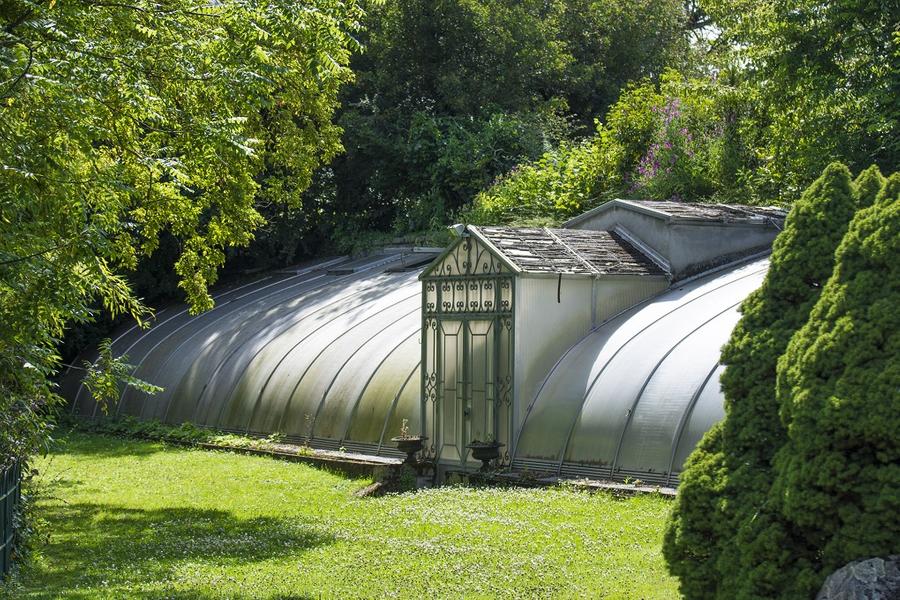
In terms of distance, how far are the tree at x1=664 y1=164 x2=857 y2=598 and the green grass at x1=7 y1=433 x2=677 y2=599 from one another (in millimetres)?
1614

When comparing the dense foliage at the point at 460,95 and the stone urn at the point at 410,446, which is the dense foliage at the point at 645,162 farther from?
the stone urn at the point at 410,446

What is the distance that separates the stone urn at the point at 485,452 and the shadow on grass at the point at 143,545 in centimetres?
323

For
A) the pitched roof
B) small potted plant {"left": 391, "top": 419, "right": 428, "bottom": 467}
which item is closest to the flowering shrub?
the pitched roof

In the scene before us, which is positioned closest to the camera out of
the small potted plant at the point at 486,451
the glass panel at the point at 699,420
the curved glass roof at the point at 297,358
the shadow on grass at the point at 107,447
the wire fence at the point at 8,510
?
the wire fence at the point at 8,510

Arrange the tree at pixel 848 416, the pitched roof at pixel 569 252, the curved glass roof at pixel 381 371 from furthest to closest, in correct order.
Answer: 1. the pitched roof at pixel 569 252
2. the curved glass roof at pixel 381 371
3. the tree at pixel 848 416

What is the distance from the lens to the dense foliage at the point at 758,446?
749cm

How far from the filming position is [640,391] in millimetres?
15008

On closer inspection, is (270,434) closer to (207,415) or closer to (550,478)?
(207,415)

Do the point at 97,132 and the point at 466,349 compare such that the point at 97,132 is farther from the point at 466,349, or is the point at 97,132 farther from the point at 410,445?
the point at 410,445

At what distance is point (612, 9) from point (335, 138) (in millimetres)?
21439

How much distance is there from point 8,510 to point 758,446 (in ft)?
23.9

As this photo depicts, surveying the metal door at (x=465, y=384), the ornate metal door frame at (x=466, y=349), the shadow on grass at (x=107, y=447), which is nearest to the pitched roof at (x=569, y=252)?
the ornate metal door frame at (x=466, y=349)

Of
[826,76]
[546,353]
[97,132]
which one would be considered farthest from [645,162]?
[97,132]

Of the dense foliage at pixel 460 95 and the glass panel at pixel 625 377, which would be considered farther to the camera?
the dense foliage at pixel 460 95
